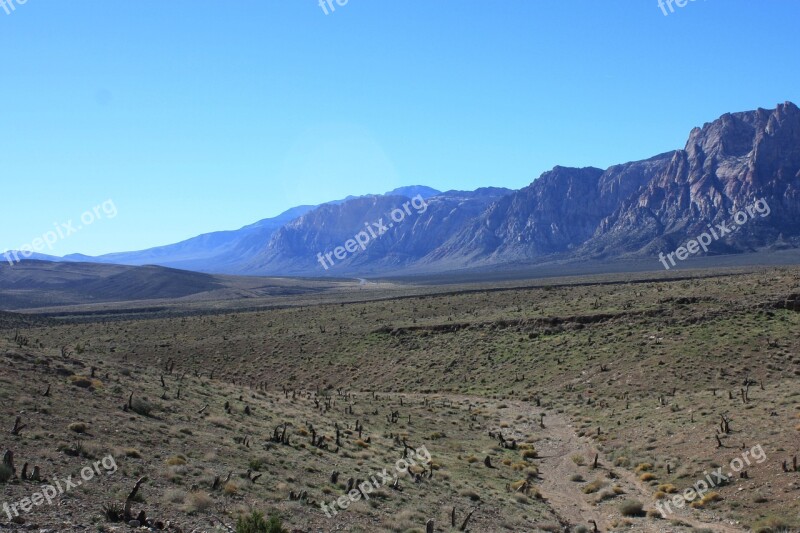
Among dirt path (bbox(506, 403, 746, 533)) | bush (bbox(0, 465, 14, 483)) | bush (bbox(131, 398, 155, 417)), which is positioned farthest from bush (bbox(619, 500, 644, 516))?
bush (bbox(0, 465, 14, 483))

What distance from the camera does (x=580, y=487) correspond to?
22.4m

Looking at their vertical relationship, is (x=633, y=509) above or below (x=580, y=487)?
above

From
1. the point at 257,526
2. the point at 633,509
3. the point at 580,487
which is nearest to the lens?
the point at 257,526

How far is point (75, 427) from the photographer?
696 inches

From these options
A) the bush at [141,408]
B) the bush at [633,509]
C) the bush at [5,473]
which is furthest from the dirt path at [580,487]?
the bush at [5,473]

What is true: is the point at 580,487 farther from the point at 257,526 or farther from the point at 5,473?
the point at 5,473

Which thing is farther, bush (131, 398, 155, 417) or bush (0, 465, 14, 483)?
bush (131, 398, 155, 417)

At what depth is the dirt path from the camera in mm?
17859

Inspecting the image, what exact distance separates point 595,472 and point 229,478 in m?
14.8

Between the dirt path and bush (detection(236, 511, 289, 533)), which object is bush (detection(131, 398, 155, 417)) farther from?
the dirt path

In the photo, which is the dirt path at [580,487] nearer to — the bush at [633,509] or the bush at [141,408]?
the bush at [633,509]

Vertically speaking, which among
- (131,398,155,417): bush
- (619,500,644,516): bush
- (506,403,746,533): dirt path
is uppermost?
(131,398,155,417): bush

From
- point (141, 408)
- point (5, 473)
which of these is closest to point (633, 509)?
point (141, 408)

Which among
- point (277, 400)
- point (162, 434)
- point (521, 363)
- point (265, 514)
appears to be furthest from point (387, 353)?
point (265, 514)
